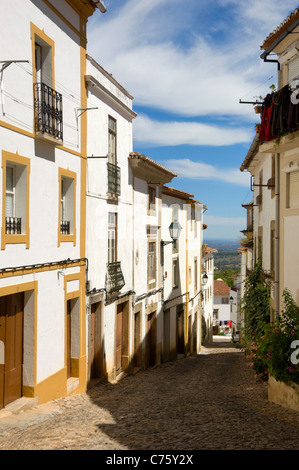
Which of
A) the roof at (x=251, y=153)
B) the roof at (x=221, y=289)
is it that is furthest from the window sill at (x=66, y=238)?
the roof at (x=221, y=289)

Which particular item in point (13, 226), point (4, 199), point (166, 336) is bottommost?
point (166, 336)

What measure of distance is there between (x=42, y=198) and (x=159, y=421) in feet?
17.2


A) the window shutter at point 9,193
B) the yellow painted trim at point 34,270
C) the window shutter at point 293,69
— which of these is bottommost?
the yellow painted trim at point 34,270

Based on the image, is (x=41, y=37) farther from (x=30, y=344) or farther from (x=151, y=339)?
(x=151, y=339)

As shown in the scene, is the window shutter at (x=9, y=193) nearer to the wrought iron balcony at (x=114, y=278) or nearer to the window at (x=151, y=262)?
the wrought iron balcony at (x=114, y=278)

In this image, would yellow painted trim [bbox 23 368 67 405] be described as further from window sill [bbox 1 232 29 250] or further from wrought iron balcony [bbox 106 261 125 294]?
wrought iron balcony [bbox 106 261 125 294]

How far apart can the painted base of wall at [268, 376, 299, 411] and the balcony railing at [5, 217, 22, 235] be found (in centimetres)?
653

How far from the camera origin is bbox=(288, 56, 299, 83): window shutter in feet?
40.1

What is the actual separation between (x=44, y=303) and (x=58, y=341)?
4.28 feet

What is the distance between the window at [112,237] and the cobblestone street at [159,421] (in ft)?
13.6

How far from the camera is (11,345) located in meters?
9.82

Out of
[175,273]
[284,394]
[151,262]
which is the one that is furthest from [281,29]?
[175,273]

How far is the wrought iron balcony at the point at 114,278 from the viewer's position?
49.4ft

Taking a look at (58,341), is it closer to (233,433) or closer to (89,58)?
(233,433)
